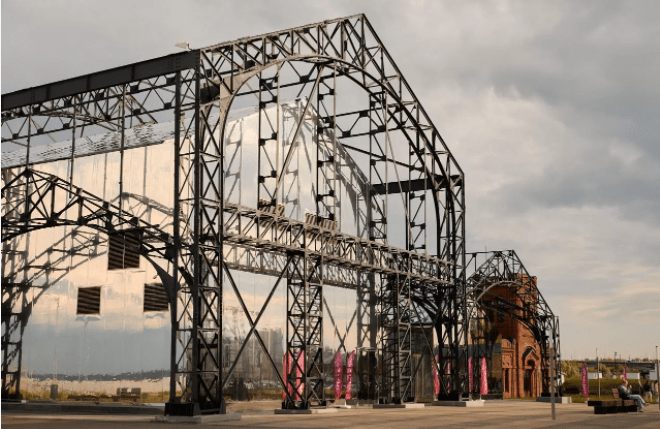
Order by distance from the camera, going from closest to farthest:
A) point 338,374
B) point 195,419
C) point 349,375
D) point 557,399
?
point 195,419, point 338,374, point 349,375, point 557,399

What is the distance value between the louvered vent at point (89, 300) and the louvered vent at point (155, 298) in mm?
3070

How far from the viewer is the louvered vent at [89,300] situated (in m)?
38.0

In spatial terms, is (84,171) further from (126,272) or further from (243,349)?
(243,349)

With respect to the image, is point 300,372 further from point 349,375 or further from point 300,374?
point 349,375

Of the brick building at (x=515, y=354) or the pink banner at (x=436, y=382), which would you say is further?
the brick building at (x=515, y=354)

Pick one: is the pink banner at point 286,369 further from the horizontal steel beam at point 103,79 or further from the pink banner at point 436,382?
the pink banner at point 436,382

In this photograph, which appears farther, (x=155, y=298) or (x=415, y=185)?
(x=415, y=185)

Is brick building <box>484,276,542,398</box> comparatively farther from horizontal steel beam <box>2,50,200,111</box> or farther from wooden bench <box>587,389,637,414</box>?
horizontal steel beam <box>2,50,200,111</box>

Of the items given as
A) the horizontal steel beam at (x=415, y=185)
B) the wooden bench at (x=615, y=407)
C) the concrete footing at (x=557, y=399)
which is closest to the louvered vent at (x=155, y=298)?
the horizontal steel beam at (x=415, y=185)

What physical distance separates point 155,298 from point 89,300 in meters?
4.30

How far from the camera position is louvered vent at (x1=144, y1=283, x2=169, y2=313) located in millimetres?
35950

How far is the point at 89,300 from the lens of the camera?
38375 millimetres

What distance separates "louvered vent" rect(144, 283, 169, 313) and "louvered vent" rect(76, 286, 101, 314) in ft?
10.1

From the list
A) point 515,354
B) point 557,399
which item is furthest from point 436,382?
point 515,354
